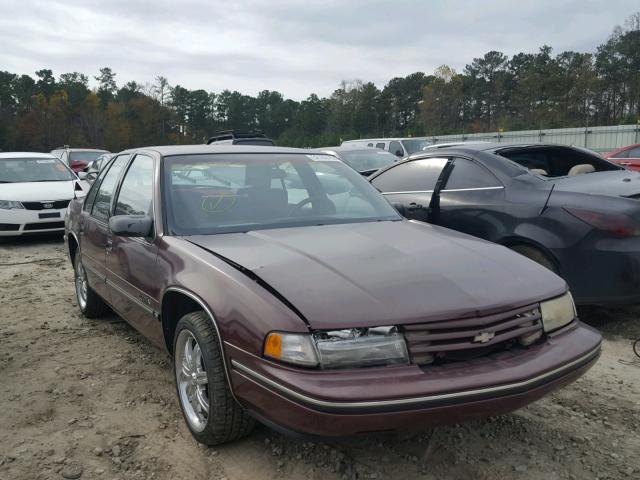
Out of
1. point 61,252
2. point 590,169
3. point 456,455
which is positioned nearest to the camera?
point 456,455

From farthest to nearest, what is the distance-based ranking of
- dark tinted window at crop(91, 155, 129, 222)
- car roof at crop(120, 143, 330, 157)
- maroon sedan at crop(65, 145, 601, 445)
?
dark tinted window at crop(91, 155, 129, 222) → car roof at crop(120, 143, 330, 157) → maroon sedan at crop(65, 145, 601, 445)

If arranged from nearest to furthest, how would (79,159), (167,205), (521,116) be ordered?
(167,205) → (79,159) → (521,116)

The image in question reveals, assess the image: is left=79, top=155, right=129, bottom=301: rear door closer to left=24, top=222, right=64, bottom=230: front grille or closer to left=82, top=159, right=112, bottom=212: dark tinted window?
left=82, top=159, right=112, bottom=212: dark tinted window

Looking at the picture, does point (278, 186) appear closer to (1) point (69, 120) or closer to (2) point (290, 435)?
(2) point (290, 435)

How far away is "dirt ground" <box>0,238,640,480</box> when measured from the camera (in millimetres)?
2617

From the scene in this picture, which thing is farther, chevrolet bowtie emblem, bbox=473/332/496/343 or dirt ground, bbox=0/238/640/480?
dirt ground, bbox=0/238/640/480

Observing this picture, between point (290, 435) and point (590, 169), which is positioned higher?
point (590, 169)

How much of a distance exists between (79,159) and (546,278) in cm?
1862

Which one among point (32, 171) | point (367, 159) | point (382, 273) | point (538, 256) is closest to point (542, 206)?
point (538, 256)

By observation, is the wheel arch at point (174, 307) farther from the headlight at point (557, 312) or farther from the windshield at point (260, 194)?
the headlight at point (557, 312)

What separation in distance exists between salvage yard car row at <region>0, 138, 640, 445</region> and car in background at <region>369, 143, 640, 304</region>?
0.02 metres

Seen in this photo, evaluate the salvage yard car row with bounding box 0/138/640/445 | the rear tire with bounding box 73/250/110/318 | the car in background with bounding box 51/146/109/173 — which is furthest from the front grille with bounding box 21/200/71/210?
the car in background with bounding box 51/146/109/173

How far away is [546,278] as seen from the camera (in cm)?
278

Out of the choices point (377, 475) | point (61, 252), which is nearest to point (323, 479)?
point (377, 475)
